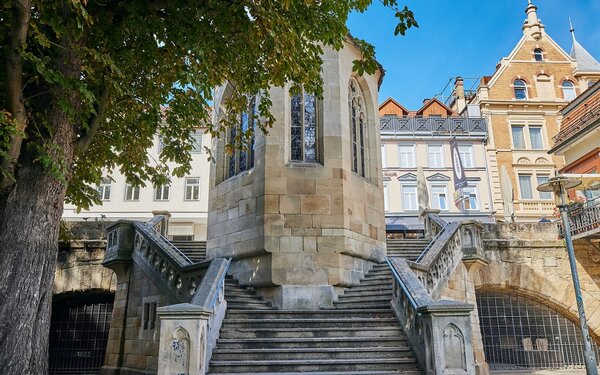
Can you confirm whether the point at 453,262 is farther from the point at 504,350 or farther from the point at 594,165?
the point at 594,165

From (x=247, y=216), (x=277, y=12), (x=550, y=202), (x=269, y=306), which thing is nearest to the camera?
(x=277, y=12)

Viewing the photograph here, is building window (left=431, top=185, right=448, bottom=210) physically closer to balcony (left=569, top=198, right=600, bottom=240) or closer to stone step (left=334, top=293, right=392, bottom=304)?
balcony (left=569, top=198, right=600, bottom=240)

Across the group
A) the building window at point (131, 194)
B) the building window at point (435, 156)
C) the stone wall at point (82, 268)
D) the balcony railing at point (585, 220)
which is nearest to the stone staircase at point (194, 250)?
the stone wall at point (82, 268)

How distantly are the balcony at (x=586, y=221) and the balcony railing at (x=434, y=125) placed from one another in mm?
16591

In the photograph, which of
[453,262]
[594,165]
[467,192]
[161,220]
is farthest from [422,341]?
[467,192]

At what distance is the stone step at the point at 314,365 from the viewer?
24.1ft

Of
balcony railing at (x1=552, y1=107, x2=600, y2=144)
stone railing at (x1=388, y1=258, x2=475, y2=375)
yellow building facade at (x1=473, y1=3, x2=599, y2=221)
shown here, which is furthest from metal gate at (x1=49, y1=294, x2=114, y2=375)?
yellow building facade at (x1=473, y1=3, x2=599, y2=221)

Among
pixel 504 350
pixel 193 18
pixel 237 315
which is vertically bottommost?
pixel 504 350

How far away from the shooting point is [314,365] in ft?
24.7

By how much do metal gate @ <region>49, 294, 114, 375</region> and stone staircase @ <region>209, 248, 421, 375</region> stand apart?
28.2 ft

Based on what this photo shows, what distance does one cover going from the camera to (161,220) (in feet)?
48.7

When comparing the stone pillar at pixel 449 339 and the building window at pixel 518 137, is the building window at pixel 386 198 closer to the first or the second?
the building window at pixel 518 137

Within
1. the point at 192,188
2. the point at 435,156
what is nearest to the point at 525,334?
the point at 435,156

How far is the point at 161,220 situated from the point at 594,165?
1725 centimetres
